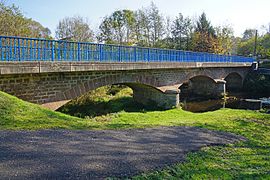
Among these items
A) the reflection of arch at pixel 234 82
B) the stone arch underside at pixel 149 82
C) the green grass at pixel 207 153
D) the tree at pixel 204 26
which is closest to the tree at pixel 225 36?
the tree at pixel 204 26

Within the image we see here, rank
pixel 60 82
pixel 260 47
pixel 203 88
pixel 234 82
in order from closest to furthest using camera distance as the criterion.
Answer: pixel 60 82
pixel 203 88
pixel 234 82
pixel 260 47

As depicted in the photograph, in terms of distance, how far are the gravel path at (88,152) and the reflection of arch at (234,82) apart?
2422 cm

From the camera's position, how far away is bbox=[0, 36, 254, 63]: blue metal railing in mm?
7184

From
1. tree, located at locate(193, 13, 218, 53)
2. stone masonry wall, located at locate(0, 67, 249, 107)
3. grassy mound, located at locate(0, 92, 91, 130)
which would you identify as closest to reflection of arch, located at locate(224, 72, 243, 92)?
tree, located at locate(193, 13, 218, 53)

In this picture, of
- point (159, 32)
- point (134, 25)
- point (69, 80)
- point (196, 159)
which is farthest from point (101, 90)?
point (159, 32)

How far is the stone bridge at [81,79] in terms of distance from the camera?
7328 millimetres

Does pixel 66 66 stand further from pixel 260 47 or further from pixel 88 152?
pixel 260 47

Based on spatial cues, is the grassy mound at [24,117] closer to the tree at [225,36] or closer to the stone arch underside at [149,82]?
the stone arch underside at [149,82]

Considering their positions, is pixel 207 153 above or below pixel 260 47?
below

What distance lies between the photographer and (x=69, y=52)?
348 inches

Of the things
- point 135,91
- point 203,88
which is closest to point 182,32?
point 203,88

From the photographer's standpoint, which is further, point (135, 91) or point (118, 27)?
point (118, 27)

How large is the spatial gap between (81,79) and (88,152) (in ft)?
18.0

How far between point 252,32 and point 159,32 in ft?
143
